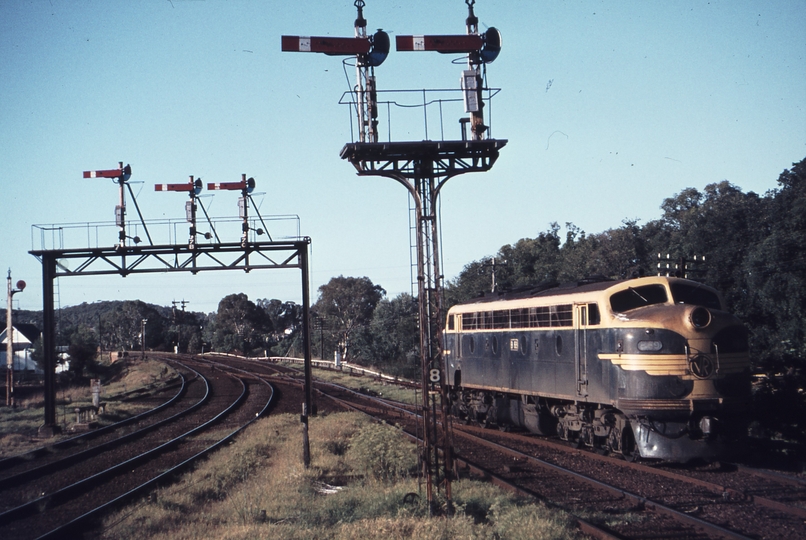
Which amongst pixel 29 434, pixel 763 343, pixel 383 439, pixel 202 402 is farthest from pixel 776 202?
pixel 29 434

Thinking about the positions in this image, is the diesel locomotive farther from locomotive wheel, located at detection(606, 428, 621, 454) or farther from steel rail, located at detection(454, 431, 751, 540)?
steel rail, located at detection(454, 431, 751, 540)

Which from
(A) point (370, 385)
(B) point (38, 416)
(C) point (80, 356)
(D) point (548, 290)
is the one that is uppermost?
(D) point (548, 290)

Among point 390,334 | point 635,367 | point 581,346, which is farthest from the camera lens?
point 390,334

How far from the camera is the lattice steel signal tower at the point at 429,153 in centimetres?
1177

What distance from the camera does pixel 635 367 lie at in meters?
14.6

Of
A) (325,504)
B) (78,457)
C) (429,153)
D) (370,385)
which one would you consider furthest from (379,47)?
(370,385)

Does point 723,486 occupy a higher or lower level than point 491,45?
lower

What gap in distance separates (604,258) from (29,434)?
38.6 metres

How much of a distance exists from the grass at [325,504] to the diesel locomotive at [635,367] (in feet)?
12.7

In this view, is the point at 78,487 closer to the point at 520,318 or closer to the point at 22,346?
the point at 520,318

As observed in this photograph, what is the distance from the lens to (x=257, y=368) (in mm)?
64500

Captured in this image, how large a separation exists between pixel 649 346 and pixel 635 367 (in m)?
0.51

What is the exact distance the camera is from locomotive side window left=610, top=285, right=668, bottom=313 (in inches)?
613

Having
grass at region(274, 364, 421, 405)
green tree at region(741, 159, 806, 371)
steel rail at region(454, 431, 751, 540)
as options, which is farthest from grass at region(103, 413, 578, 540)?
green tree at region(741, 159, 806, 371)
